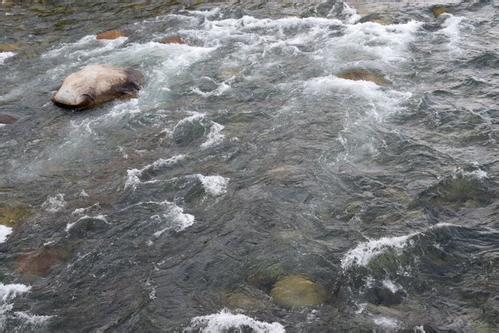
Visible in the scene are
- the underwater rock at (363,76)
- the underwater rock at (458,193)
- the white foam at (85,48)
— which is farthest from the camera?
the white foam at (85,48)

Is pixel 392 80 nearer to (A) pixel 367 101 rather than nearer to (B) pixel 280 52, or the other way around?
(A) pixel 367 101

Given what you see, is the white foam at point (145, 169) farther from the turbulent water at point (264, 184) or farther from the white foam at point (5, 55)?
the white foam at point (5, 55)

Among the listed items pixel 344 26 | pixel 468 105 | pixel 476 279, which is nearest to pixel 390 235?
pixel 476 279

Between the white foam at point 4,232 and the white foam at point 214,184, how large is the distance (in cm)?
386

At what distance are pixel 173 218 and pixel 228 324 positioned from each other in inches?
116

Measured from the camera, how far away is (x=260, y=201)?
400 inches

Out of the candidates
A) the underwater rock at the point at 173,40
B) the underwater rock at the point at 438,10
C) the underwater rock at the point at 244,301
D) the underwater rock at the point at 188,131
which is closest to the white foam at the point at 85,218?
the underwater rock at the point at 188,131

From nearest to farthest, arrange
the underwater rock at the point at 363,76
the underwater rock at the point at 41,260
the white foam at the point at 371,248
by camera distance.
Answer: the white foam at the point at 371,248, the underwater rock at the point at 41,260, the underwater rock at the point at 363,76

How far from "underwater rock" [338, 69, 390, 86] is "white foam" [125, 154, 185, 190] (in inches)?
214

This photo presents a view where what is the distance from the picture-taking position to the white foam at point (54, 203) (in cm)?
1062

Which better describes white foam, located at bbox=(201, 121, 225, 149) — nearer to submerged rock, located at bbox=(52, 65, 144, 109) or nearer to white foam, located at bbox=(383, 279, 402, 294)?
submerged rock, located at bbox=(52, 65, 144, 109)

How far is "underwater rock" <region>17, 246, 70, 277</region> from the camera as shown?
9125 millimetres

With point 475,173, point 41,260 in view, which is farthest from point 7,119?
point 475,173

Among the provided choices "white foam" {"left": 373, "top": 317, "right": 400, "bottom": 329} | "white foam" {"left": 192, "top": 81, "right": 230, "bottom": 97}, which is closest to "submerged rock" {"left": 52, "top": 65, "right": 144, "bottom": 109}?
"white foam" {"left": 192, "top": 81, "right": 230, "bottom": 97}
